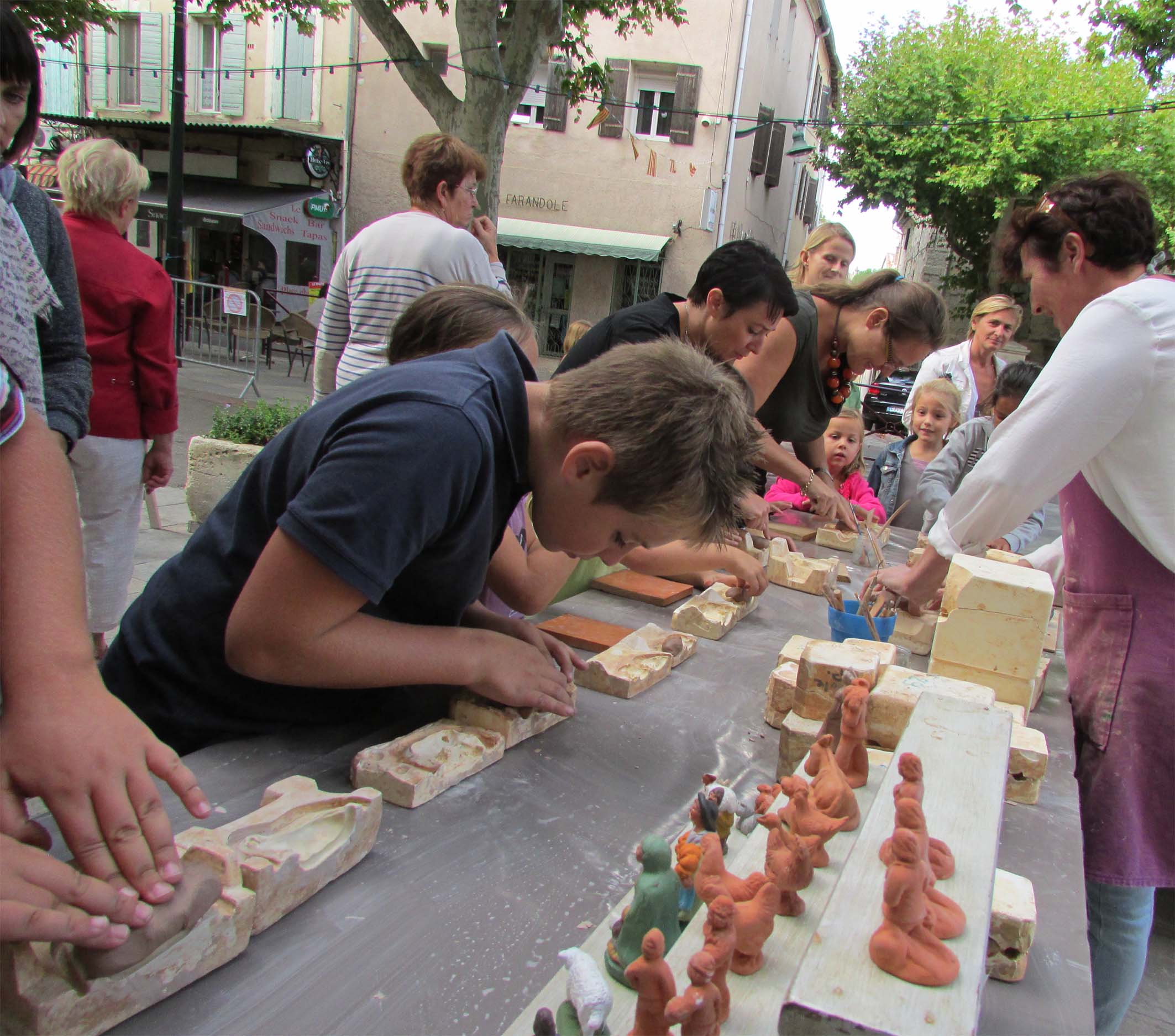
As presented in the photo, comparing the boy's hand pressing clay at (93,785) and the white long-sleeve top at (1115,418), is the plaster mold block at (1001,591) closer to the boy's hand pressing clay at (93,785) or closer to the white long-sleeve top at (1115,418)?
the white long-sleeve top at (1115,418)

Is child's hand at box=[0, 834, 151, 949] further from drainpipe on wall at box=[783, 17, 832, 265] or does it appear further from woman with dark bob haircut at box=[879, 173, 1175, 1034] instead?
drainpipe on wall at box=[783, 17, 832, 265]

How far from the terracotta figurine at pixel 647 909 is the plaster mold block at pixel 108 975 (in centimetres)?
39

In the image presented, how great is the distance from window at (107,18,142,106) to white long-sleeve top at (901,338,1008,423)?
1813cm

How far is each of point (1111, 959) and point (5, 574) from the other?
211cm

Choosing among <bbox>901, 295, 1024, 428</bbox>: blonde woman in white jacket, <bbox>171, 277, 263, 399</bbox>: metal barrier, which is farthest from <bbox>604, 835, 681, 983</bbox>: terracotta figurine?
<bbox>171, 277, 263, 399</bbox>: metal barrier

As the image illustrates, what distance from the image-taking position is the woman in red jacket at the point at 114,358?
2.91 m

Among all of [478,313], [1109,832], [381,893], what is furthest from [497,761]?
[1109,832]

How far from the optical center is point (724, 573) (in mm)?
2578

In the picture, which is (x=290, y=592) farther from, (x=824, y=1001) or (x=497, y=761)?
(x=824, y=1001)

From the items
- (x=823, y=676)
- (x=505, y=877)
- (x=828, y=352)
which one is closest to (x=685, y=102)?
(x=828, y=352)

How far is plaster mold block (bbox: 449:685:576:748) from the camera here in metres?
1.44

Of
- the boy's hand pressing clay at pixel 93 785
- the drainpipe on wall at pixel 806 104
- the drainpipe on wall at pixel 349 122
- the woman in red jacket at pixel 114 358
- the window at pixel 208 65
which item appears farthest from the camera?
the drainpipe on wall at pixel 806 104

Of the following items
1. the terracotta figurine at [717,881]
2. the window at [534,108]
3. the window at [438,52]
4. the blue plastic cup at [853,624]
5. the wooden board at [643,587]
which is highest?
the window at [438,52]

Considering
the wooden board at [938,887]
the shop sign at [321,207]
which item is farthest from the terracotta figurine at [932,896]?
the shop sign at [321,207]
